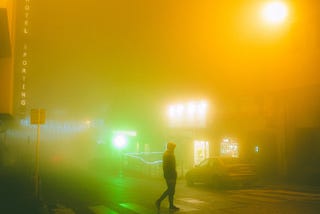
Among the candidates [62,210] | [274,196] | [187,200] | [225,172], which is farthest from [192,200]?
[62,210]

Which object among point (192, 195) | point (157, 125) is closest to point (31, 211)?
point (192, 195)

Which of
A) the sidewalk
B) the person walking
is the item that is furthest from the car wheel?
the sidewalk

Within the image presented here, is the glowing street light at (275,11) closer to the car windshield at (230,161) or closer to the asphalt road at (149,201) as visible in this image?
the car windshield at (230,161)

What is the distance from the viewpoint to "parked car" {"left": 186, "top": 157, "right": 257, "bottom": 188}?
17.8m

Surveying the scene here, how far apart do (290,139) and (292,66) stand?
4.15 meters

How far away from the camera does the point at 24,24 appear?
78.0ft

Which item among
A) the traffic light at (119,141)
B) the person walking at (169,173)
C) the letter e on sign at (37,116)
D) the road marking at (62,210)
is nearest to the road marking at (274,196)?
the person walking at (169,173)

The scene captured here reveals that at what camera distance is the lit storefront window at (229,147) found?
26.5 m

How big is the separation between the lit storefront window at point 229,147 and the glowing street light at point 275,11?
9.39 metres

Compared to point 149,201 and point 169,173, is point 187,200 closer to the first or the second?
point 149,201

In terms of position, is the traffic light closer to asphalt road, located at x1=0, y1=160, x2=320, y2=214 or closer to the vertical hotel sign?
the vertical hotel sign

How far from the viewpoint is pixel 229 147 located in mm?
26953

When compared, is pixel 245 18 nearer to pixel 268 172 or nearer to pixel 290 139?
pixel 290 139

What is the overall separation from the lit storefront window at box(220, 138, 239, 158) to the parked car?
25.7 ft
